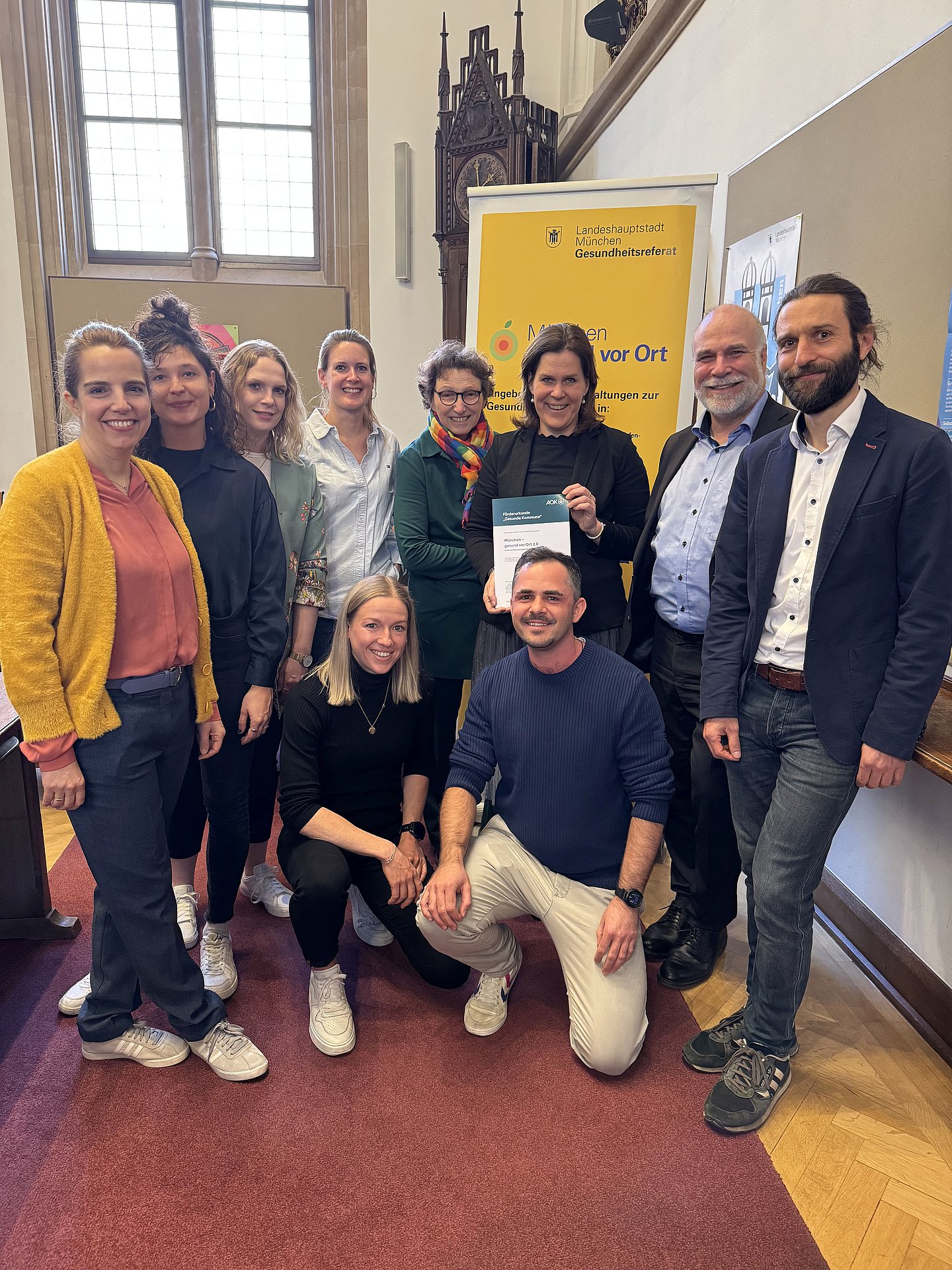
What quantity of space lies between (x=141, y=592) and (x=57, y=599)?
0.16 m

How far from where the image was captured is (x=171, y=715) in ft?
5.64

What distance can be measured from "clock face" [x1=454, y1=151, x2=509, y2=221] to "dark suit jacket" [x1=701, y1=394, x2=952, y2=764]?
4.60 metres

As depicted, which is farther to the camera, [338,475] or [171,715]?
[338,475]

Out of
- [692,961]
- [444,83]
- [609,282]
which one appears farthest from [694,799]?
[444,83]

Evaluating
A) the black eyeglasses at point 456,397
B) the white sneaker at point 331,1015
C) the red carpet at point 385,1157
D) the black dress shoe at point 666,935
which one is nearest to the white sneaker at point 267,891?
the red carpet at point 385,1157

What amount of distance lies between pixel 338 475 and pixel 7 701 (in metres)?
1.14

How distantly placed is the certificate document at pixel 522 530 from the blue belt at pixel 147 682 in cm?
91

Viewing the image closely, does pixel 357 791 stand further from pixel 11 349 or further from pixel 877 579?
pixel 11 349

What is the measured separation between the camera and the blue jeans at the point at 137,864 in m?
1.64

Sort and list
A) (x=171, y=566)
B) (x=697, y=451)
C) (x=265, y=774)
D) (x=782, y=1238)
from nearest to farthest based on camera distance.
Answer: (x=782, y=1238) → (x=171, y=566) → (x=697, y=451) → (x=265, y=774)

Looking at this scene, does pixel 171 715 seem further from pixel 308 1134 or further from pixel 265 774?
pixel 308 1134

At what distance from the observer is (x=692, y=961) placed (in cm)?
228

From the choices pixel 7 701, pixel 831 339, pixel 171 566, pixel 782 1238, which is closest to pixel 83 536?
pixel 171 566

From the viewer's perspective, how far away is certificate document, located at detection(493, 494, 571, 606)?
221 cm
